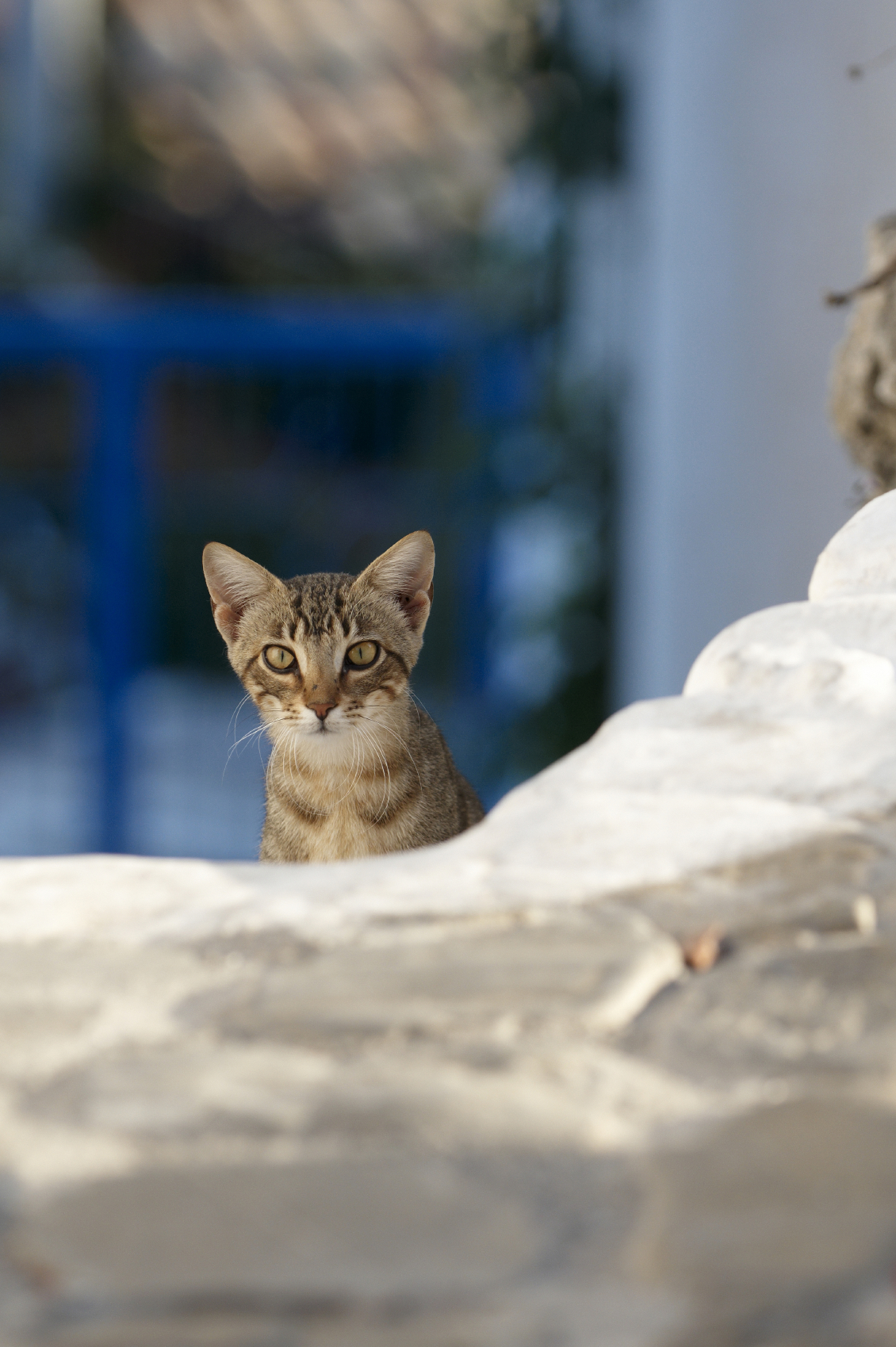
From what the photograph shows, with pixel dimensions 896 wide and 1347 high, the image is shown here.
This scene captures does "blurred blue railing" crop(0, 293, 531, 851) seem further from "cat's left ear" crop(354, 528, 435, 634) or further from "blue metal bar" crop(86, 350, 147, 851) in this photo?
"cat's left ear" crop(354, 528, 435, 634)

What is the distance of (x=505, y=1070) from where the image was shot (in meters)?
0.90

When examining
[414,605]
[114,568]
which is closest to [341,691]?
[414,605]

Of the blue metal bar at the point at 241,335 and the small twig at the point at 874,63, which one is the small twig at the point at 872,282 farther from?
the blue metal bar at the point at 241,335

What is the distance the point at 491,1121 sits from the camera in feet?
2.81

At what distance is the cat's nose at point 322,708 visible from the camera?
175 centimetres

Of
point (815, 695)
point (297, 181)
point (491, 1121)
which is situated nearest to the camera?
point (491, 1121)

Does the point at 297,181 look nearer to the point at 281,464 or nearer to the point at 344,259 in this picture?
the point at 344,259

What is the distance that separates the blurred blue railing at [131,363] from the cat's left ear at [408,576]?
2.32 m

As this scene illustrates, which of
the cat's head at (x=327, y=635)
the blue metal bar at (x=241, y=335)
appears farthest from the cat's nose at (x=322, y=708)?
the blue metal bar at (x=241, y=335)

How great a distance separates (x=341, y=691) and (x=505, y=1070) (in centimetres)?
91

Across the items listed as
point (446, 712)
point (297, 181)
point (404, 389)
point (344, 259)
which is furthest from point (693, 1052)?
point (297, 181)

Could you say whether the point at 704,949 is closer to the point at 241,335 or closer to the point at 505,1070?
the point at 505,1070

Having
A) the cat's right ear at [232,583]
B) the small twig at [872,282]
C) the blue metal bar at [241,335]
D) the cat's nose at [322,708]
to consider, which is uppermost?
the blue metal bar at [241,335]

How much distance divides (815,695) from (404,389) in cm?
326
